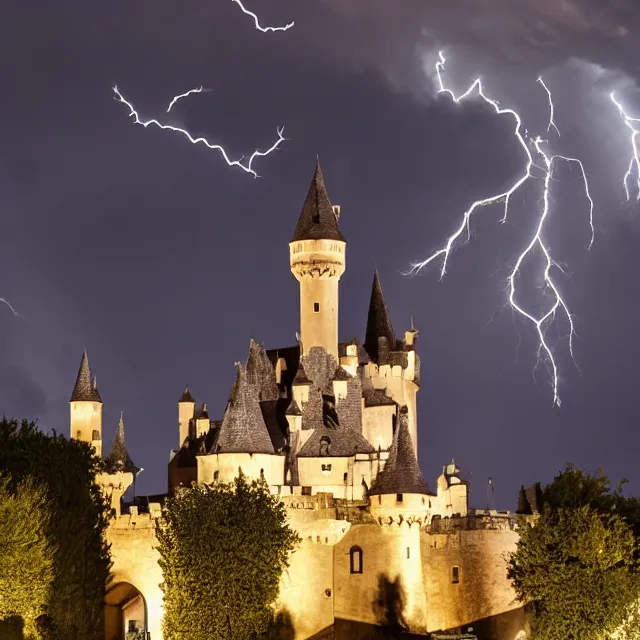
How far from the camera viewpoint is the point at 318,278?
11988cm

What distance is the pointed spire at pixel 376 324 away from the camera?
124812 millimetres

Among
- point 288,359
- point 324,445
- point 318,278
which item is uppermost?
point 318,278

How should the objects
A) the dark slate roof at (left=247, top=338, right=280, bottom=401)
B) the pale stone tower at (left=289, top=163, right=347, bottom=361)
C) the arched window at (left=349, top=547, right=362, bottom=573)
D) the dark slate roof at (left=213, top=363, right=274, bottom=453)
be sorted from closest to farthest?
the arched window at (left=349, top=547, right=362, bottom=573) < the dark slate roof at (left=213, top=363, right=274, bottom=453) < the dark slate roof at (left=247, top=338, right=280, bottom=401) < the pale stone tower at (left=289, top=163, right=347, bottom=361)

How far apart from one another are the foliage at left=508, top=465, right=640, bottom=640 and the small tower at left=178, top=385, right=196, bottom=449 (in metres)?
30.6

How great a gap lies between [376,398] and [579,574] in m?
24.4

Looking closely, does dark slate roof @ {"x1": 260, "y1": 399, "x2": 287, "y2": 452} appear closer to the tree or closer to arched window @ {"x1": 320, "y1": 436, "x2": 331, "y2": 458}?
arched window @ {"x1": 320, "y1": 436, "x2": 331, "y2": 458}

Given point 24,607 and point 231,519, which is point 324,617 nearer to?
point 231,519

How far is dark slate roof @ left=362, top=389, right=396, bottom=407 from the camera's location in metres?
117

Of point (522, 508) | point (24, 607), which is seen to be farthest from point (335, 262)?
point (24, 607)

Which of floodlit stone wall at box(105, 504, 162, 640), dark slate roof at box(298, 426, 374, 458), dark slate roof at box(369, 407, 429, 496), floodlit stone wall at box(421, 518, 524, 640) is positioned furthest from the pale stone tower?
floodlit stone wall at box(421, 518, 524, 640)

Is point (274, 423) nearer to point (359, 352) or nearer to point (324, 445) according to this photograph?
point (324, 445)

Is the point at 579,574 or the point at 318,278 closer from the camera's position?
the point at 579,574

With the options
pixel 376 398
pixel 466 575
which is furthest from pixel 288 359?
pixel 466 575

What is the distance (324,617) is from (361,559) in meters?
3.53
